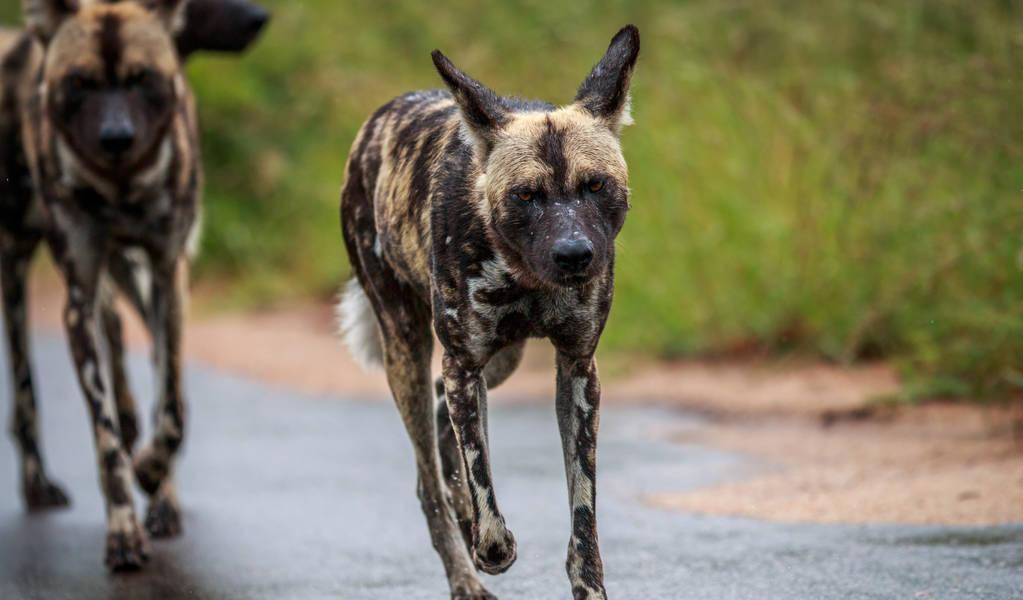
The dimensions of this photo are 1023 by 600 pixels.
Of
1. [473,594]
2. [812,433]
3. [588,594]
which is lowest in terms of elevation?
[812,433]

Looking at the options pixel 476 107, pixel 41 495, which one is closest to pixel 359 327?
pixel 476 107

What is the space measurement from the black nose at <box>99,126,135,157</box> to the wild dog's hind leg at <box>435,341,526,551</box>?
1.57 metres

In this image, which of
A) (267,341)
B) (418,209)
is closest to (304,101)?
(267,341)

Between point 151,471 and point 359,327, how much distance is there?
3.98ft

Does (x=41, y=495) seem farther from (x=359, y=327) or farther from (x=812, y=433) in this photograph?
(x=812, y=433)

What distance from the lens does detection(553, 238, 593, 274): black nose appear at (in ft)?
12.1

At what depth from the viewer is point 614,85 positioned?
13.5 feet

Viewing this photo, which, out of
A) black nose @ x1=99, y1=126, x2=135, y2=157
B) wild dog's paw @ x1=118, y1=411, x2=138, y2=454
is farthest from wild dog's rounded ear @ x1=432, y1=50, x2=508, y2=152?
wild dog's paw @ x1=118, y1=411, x2=138, y2=454

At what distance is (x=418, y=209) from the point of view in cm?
434

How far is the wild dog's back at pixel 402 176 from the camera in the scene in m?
4.30

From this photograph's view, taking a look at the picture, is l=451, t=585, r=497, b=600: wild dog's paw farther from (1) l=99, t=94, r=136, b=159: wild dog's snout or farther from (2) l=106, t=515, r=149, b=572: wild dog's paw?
(1) l=99, t=94, r=136, b=159: wild dog's snout

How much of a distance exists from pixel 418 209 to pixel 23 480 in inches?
120

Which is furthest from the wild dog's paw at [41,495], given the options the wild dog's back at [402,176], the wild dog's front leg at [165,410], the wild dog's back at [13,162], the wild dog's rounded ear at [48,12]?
the wild dog's back at [402,176]

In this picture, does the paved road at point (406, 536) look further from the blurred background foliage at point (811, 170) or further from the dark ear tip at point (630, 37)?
the dark ear tip at point (630, 37)
